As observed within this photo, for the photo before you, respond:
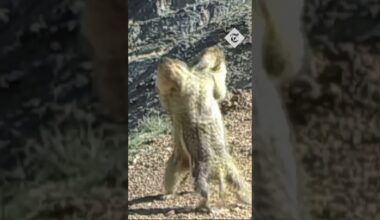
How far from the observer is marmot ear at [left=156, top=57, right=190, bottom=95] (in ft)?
13.6

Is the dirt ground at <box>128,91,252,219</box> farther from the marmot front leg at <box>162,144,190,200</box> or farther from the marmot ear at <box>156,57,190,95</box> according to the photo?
the marmot ear at <box>156,57,190,95</box>

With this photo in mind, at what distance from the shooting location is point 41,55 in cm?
135

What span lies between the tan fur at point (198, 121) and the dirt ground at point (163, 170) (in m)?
0.04

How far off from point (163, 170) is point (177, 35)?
66cm

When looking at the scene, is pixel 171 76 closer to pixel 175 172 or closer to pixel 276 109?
pixel 175 172

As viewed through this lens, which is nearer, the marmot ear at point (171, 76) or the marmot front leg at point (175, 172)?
the marmot ear at point (171, 76)

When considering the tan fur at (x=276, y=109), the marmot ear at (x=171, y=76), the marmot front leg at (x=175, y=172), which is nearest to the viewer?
the tan fur at (x=276, y=109)

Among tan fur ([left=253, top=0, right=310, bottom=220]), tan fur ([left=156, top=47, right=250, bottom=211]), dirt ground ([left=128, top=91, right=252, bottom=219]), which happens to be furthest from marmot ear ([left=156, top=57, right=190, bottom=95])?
tan fur ([left=253, top=0, right=310, bottom=220])

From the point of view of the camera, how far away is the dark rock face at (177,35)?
14.3 ft

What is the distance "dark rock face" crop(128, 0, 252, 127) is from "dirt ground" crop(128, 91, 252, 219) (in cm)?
14

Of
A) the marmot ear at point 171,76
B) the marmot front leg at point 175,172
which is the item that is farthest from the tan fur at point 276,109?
the marmot front leg at point 175,172

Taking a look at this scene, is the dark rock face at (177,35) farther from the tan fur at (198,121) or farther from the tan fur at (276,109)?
the tan fur at (276,109)

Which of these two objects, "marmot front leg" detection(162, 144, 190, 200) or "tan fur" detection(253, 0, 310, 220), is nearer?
"tan fur" detection(253, 0, 310, 220)

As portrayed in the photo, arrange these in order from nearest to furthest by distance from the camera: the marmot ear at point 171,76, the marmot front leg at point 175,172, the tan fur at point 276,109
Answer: the tan fur at point 276,109 < the marmot ear at point 171,76 < the marmot front leg at point 175,172
